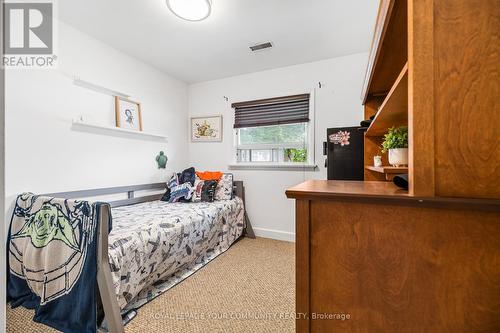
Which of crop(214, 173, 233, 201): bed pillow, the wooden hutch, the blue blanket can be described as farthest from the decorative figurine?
the wooden hutch

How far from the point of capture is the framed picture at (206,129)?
342 cm

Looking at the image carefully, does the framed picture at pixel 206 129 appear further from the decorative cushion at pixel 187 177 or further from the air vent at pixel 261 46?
the air vent at pixel 261 46

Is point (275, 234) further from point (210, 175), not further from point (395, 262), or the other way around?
point (395, 262)

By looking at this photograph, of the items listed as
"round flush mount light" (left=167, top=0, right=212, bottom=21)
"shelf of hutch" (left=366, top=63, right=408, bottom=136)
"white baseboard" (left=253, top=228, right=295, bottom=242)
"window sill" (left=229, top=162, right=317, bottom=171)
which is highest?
"round flush mount light" (left=167, top=0, right=212, bottom=21)

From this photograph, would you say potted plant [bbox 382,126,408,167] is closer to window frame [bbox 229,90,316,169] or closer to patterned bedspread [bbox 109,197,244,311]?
window frame [bbox 229,90,316,169]

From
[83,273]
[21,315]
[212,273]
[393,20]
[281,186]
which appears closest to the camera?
[393,20]

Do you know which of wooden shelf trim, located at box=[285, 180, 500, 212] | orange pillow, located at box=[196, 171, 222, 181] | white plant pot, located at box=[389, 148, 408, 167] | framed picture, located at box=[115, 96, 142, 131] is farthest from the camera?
orange pillow, located at box=[196, 171, 222, 181]

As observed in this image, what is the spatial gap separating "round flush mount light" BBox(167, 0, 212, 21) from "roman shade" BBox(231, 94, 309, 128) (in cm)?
145

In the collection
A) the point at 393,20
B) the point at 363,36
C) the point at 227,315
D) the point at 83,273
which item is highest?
the point at 363,36

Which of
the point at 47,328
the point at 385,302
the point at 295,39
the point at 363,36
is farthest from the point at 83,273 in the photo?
the point at 363,36

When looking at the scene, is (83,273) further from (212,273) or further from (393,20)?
(393,20)

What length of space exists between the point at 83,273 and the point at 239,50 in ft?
8.24

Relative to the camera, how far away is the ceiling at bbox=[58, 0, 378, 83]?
1.84m

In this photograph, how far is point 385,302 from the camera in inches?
25.8
